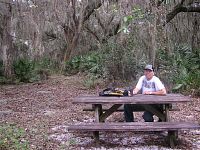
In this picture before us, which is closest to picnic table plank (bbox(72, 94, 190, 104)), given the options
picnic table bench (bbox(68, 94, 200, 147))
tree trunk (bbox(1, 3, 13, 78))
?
picnic table bench (bbox(68, 94, 200, 147))

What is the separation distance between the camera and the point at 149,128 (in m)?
6.68

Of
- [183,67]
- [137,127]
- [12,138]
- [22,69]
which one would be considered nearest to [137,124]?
[137,127]

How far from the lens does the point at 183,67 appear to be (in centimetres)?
1423

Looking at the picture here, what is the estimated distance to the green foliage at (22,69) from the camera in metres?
17.9

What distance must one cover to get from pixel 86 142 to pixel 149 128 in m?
1.31

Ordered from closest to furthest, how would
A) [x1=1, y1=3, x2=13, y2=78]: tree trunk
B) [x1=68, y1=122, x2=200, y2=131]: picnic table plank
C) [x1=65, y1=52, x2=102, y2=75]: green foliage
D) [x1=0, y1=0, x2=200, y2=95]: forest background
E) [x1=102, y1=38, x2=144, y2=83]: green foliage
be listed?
[x1=68, y1=122, x2=200, y2=131]: picnic table plank < [x1=0, y1=0, x2=200, y2=95]: forest background < [x1=102, y1=38, x2=144, y2=83]: green foliage < [x1=1, y1=3, x2=13, y2=78]: tree trunk < [x1=65, y1=52, x2=102, y2=75]: green foliage

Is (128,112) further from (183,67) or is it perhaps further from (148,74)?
(183,67)

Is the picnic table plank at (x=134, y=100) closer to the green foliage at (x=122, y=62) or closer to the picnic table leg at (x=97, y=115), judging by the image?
the picnic table leg at (x=97, y=115)

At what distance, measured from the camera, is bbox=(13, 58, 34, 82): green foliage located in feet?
58.6

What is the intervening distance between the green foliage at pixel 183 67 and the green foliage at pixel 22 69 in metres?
6.55

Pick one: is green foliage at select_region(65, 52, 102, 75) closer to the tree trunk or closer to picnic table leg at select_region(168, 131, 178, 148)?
the tree trunk

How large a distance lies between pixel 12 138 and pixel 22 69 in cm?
1082

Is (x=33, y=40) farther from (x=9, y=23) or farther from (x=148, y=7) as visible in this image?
(x=148, y=7)

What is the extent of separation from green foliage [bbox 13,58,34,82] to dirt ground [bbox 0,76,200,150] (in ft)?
6.52
